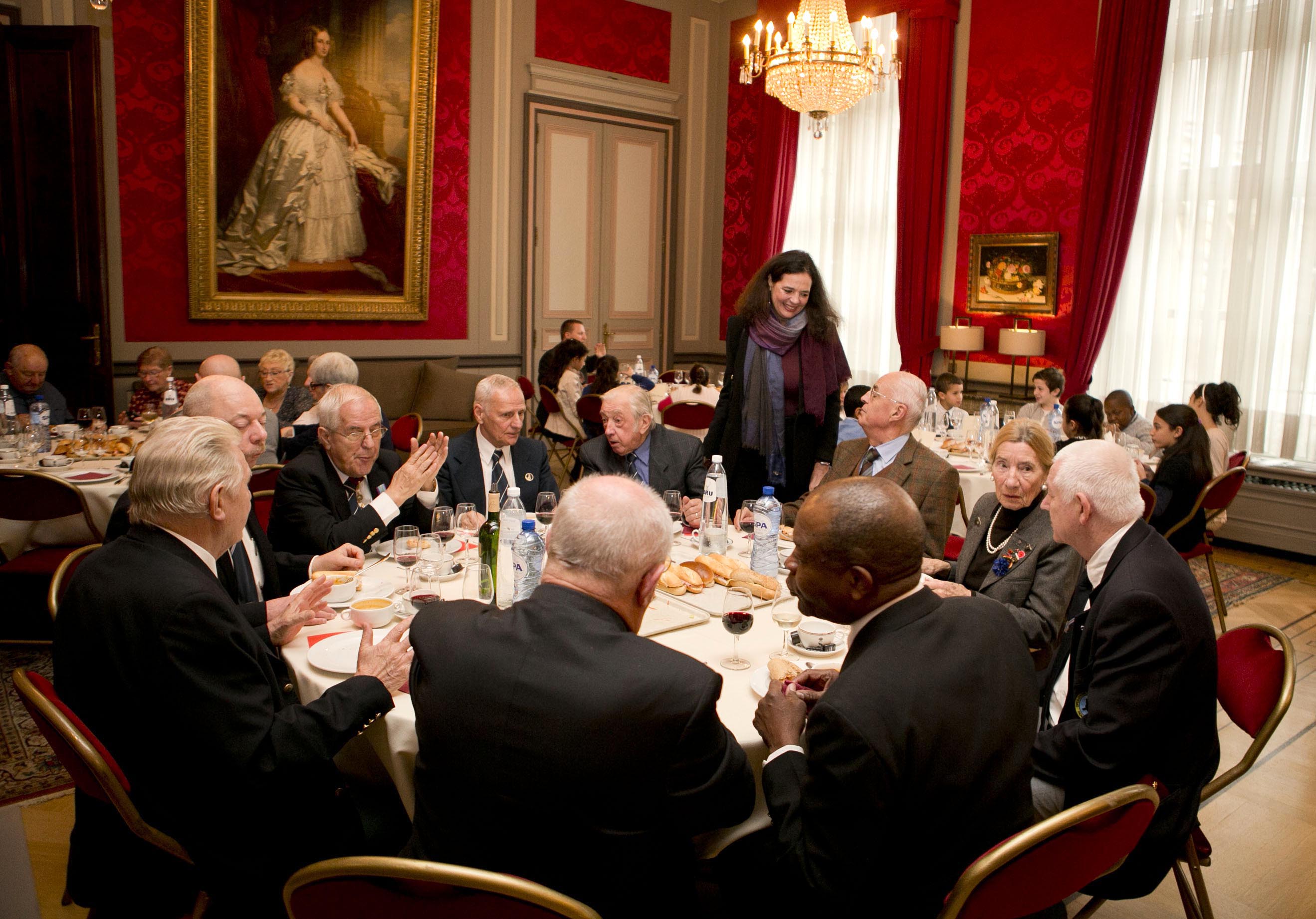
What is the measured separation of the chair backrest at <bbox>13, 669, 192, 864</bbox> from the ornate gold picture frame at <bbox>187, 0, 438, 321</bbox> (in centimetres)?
647

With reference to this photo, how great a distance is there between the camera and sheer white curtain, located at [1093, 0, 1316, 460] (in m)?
6.05

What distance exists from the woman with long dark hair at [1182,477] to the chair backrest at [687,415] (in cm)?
287

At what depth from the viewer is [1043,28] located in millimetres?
7297

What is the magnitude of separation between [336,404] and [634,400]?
1163mm

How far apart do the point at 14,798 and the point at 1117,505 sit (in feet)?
11.2

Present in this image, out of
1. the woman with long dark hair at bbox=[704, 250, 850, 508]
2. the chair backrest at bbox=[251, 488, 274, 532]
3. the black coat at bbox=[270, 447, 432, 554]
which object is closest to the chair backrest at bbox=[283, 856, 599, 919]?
the black coat at bbox=[270, 447, 432, 554]

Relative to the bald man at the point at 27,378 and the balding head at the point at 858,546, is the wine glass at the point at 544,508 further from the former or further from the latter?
the bald man at the point at 27,378

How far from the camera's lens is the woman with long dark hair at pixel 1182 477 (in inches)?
182

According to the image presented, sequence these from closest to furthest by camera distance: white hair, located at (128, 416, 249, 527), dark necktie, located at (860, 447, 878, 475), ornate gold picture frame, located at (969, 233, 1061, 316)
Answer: white hair, located at (128, 416, 249, 527) → dark necktie, located at (860, 447, 878, 475) → ornate gold picture frame, located at (969, 233, 1061, 316)

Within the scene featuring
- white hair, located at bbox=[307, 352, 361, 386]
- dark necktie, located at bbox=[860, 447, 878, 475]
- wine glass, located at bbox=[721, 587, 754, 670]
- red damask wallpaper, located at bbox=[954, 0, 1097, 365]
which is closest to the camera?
Answer: wine glass, located at bbox=[721, 587, 754, 670]

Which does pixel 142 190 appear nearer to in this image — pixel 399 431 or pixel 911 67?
pixel 399 431

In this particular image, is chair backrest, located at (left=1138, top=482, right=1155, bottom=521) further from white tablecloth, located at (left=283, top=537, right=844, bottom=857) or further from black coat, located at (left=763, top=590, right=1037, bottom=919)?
black coat, located at (left=763, top=590, right=1037, bottom=919)

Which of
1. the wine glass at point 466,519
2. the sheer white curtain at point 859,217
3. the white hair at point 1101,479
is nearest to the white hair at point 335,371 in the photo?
the wine glass at point 466,519

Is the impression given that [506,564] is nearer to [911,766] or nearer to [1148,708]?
[911,766]
